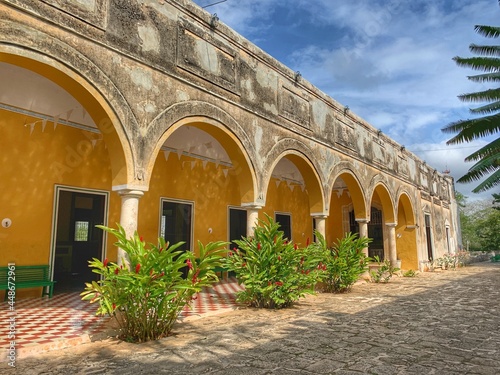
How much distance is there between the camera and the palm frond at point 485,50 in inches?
419

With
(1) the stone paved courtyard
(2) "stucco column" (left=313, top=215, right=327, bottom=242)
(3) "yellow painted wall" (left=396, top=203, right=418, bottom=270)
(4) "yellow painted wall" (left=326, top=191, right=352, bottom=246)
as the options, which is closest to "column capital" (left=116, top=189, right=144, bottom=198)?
(1) the stone paved courtyard

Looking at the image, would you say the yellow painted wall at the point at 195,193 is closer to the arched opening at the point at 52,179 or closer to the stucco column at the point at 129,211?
the arched opening at the point at 52,179

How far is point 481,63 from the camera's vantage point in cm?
1069

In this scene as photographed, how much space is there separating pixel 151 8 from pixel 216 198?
607cm

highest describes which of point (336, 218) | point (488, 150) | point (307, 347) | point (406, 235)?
point (488, 150)

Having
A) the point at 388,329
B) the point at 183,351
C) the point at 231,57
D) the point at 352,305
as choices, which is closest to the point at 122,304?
the point at 183,351

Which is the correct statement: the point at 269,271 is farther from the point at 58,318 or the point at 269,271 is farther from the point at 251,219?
the point at 58,318

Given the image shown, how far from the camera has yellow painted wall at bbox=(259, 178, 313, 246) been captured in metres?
13.7

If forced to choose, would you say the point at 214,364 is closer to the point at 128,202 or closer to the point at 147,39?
the point at 128,202

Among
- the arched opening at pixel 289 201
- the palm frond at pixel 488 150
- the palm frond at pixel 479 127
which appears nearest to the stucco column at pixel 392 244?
the arched opening at pixel 289 201

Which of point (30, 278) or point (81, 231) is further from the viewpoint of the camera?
point (81, 231)

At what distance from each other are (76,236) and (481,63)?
1158cm

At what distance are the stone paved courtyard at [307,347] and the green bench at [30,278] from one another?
3.19m

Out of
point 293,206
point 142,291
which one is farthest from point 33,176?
point 293,206
